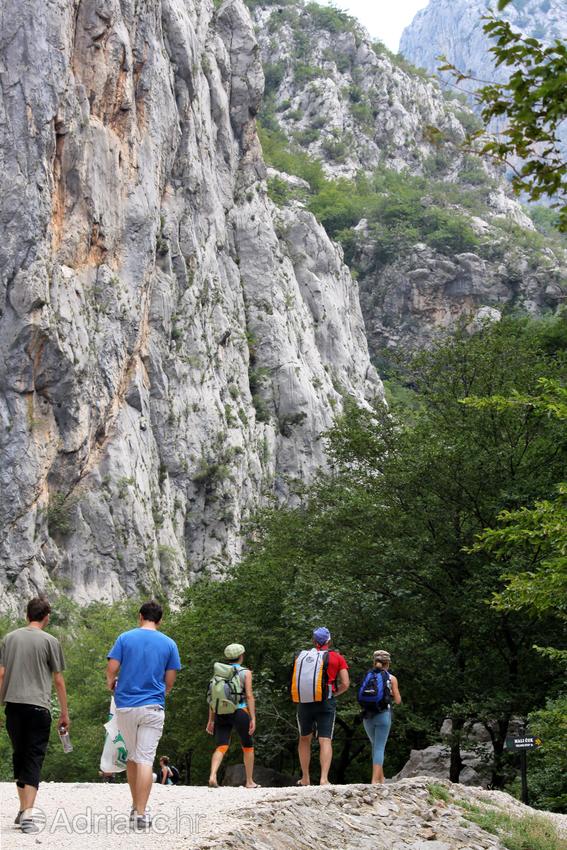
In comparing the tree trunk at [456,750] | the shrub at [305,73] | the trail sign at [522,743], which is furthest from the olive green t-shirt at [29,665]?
the shrub at [305,73]

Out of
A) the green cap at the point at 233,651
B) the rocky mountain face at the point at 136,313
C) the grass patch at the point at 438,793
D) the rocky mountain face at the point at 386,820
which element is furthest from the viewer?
the rocky mountain face at the point at 136,313

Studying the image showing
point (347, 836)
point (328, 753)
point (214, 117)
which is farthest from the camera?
point (214, 117)

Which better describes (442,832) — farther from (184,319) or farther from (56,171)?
(184,319)

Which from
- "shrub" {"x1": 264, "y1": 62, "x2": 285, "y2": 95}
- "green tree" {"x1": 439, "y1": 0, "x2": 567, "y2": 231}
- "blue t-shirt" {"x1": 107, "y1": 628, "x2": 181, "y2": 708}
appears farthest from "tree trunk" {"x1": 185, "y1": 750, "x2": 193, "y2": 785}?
"shrub" {"x1": 264, "y1": 62, "x2": 285, "y2": 95}

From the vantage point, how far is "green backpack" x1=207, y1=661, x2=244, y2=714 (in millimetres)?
10484

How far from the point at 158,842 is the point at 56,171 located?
127 feet

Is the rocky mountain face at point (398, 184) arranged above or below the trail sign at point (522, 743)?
above

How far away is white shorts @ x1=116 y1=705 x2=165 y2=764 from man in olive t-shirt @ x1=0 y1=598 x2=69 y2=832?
48cm

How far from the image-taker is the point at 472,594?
53.1ft

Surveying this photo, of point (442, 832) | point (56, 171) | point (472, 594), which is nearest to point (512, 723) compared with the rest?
point (472, 594)

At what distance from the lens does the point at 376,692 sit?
10.9m

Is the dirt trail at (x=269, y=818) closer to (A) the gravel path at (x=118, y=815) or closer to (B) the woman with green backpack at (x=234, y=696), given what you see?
(A) the gravel path at (x=118, y=815)

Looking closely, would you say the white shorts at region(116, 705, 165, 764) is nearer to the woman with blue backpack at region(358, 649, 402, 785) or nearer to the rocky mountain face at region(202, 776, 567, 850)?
the rocky mountain face at region(202, 776, 567, 850)

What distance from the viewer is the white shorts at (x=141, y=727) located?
7328 mm
